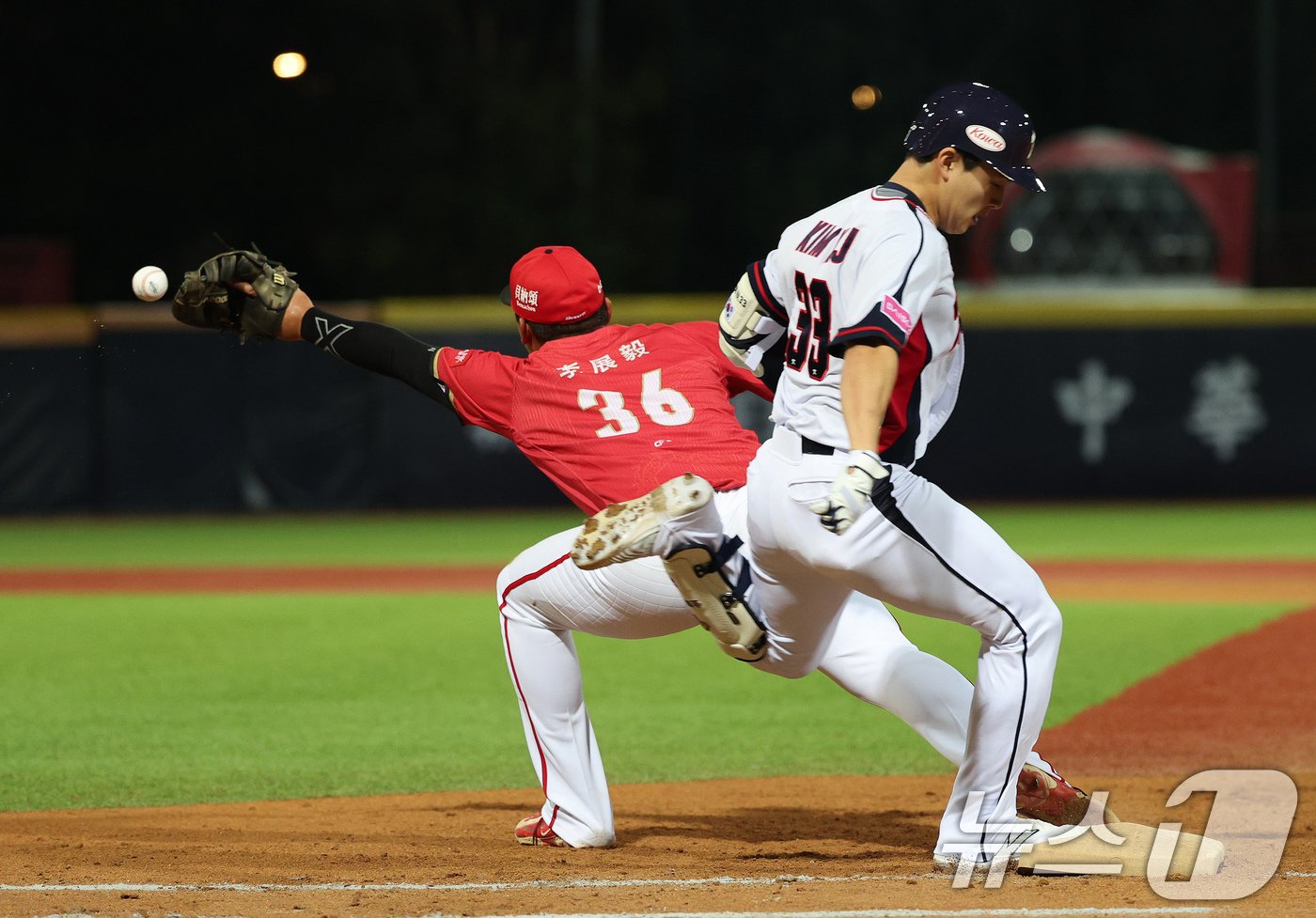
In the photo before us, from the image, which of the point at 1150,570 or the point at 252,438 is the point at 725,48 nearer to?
the point at 252,438

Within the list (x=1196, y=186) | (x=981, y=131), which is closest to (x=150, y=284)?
(x=981, y=131)

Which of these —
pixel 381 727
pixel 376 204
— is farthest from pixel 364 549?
pixel 376 204

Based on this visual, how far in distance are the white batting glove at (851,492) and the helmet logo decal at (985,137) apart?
2.63 feet

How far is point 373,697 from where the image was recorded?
7.54m

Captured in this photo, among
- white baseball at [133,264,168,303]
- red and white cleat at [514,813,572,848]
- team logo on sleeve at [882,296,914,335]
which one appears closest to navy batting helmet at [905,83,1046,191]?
team logo on sleeve at [882,296,914,335]

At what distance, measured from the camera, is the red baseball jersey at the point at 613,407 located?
4.47m

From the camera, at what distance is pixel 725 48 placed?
1160 inches

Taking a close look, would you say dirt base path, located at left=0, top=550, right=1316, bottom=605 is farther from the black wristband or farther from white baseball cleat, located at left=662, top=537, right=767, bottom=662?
white baseball cleat, located at left=662, top=537, right=767, bottom=662

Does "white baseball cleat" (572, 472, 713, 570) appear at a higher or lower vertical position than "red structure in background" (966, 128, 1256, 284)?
higher

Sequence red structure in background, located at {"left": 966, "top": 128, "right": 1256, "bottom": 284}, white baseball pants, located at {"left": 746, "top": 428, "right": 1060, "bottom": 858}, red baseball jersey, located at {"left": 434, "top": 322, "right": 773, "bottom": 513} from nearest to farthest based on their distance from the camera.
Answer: white baseball pants, located at {"left": 746, "top": 428, "right": 1060, "bottom": 858}, red baseball jersey, located at {"left": 434, "top": 322, "right": 773, "bottom": 513}, red structure in background, located at {"left": 966, "top": 128, "right": 1256, "bottom": 284}

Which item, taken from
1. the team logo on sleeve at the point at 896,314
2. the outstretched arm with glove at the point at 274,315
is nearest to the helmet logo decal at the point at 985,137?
the team logo on sleeve at the point at 896,314

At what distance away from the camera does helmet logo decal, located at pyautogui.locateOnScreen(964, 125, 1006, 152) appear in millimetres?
3863

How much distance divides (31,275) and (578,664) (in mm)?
17290

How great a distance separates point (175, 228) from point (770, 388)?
986 inches
